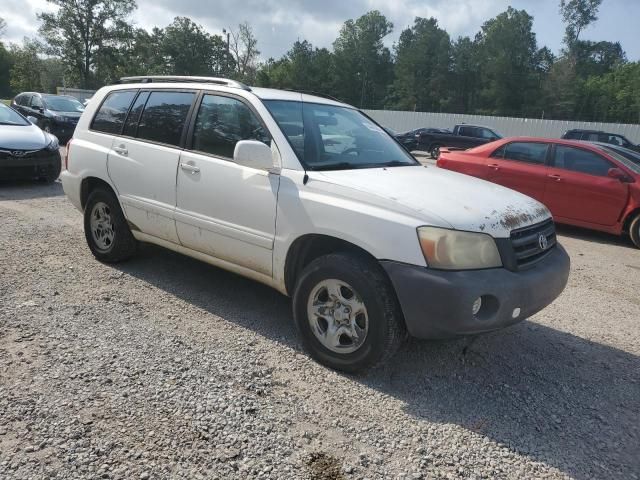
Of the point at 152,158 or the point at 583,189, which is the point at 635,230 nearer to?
the point at 583,189

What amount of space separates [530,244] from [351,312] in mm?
1237

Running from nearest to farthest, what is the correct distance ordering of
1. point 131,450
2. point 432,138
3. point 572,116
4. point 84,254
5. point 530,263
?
point 131,450
point 530,263
point 84,254
point 432,138
point 572,116

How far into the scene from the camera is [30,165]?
8805 mm

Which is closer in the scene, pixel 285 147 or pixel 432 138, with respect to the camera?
pixel 285 147

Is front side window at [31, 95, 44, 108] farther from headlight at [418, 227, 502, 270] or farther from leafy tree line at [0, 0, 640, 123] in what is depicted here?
leafy tree line at [0, 0, 640, 123]

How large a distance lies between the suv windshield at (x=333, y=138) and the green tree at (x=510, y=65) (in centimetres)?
6492

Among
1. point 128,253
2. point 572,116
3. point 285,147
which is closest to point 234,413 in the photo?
point 285,147

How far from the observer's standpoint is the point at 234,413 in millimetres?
2832

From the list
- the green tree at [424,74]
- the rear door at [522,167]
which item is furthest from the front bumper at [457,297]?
the green tree at [424,74]

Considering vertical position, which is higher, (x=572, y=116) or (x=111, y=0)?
(x=111, y=0)

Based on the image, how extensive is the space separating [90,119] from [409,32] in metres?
90.5

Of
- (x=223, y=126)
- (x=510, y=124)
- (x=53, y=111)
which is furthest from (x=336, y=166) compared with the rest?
(x=510, y=124)

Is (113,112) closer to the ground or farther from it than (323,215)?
farther from it

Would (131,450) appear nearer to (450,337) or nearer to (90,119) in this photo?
(450,337)
